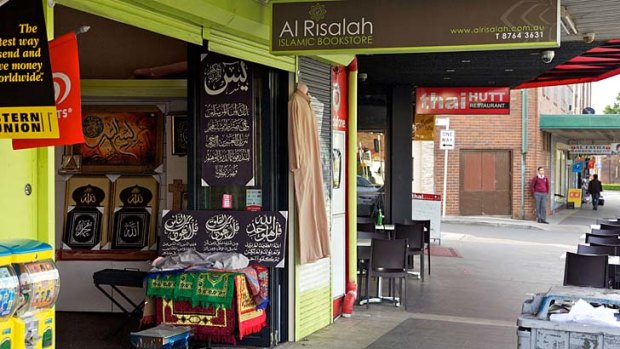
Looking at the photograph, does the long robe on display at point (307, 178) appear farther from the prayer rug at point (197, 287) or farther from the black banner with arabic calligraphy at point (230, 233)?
the prayer rug at point (197, 287)

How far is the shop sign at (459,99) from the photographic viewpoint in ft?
45.2

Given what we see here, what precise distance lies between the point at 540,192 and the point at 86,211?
1706cm

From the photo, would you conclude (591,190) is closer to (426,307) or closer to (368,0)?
(426,307)

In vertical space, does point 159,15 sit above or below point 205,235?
above

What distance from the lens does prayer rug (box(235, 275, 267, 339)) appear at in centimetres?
639

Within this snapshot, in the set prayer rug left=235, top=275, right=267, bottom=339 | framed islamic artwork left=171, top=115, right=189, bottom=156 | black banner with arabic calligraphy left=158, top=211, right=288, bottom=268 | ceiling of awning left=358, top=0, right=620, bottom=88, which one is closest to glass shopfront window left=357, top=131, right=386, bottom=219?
ceiling of awning left=358, top=0, right=620, bottom=88

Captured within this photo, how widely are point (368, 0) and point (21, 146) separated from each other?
10.2 ft

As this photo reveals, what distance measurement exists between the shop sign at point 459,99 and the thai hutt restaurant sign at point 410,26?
26.7 feet

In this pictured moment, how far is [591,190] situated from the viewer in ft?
103

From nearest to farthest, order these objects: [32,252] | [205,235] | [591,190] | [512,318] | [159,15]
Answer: [32,252]
[159,15]
[205,235]
[512,318]
[591,190]

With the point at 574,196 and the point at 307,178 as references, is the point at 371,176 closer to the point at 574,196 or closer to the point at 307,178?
the point at 307,178

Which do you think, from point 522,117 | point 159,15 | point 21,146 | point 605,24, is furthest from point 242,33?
point 522,117

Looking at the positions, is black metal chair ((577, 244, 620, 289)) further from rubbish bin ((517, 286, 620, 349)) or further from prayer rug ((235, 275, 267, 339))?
Answer: prayer rug ((235, 275, 267, 339))

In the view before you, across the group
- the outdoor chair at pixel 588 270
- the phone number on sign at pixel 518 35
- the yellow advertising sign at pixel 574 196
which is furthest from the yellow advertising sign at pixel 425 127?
the yellow advertising sign at pixel 574 196
